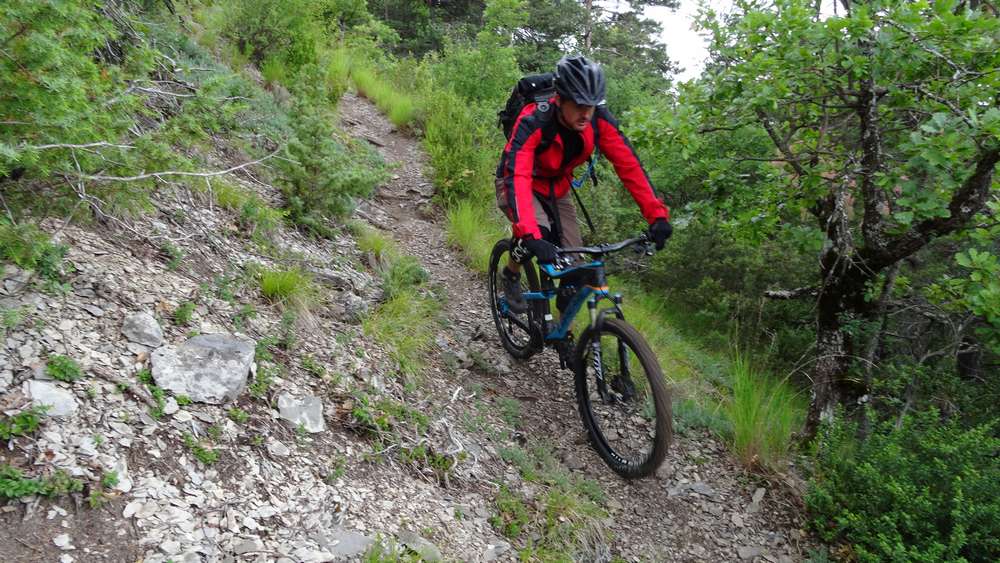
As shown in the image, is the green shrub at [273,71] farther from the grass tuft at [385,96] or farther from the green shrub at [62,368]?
the green shrub at [62,368]

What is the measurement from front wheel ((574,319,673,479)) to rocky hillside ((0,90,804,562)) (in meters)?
0.20

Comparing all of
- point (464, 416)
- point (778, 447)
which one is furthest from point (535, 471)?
point (778, 447)

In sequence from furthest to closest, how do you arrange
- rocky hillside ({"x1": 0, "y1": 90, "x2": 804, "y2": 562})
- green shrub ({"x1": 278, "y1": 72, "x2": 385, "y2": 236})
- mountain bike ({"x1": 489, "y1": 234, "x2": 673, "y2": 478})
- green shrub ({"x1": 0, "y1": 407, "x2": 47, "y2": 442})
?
green shrub ({"x1": 278, "y1": 72, "x2": 385, "y2": 236}) < mountain bike ({"x1": 489, "y1": 234, "x2": 673, "y2": 478}) < rocky hillside ({"x1": 0, "y1": 90, "x2": 804, "y2": 562}) < green shrub ({"x1": 0, "y1": 407, "x2": 47, "y2": 442})

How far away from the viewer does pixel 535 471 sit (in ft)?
13.3

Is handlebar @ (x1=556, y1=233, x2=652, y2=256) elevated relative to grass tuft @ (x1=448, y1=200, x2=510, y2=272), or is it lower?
elevated

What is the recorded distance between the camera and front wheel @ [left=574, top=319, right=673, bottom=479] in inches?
148

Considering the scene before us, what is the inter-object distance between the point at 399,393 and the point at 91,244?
1999 millimetres

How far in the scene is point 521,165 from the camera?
4109 millimetres

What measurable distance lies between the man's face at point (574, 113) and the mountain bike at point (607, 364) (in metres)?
0.83

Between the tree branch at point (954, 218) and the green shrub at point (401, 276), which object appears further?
the green shrub at point (401, 276)

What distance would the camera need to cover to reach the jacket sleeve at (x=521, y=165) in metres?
4.09

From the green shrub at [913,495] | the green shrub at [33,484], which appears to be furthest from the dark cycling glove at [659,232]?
the green shrub at [33,484]

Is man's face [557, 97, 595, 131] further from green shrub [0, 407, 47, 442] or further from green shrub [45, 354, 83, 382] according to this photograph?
green shrub [0, 407, 47, 442]

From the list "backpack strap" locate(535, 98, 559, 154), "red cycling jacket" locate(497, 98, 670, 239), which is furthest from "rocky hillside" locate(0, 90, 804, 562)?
"backpack strap" locate(535, 98, 559, 154)
